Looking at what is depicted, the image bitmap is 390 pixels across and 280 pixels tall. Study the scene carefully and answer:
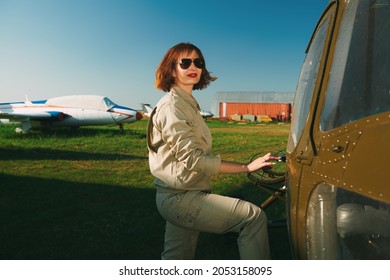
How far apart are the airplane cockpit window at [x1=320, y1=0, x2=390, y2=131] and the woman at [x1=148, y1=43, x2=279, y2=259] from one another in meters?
0.63

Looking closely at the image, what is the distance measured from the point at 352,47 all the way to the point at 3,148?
13.8 m

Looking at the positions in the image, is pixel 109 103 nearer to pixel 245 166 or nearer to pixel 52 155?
pixel 52 155

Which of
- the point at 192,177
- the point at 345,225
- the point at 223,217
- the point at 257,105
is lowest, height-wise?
the point at 223,217

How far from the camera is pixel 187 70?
241 cm

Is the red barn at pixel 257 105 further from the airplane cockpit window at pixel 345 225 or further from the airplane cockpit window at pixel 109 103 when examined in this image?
the airplane cockpit window at pixel 345 225

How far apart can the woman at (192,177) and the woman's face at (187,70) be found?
0.19ft

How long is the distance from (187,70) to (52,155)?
33.8 feet

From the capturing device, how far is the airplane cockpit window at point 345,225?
4.85 feet

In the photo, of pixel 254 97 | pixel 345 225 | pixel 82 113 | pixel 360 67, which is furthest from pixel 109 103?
pixel 254 97

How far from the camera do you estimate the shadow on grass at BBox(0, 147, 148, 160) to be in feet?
36.3

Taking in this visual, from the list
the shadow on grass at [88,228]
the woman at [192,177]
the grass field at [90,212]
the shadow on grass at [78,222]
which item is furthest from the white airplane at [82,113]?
the woman at [192,177]

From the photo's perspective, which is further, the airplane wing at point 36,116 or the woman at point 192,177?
the airplane wing at point 36,116

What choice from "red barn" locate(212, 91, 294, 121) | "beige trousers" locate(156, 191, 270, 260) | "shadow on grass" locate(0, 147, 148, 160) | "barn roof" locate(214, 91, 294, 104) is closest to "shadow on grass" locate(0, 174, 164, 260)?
"beige trousers" locate(156, 191, 270, 260)
